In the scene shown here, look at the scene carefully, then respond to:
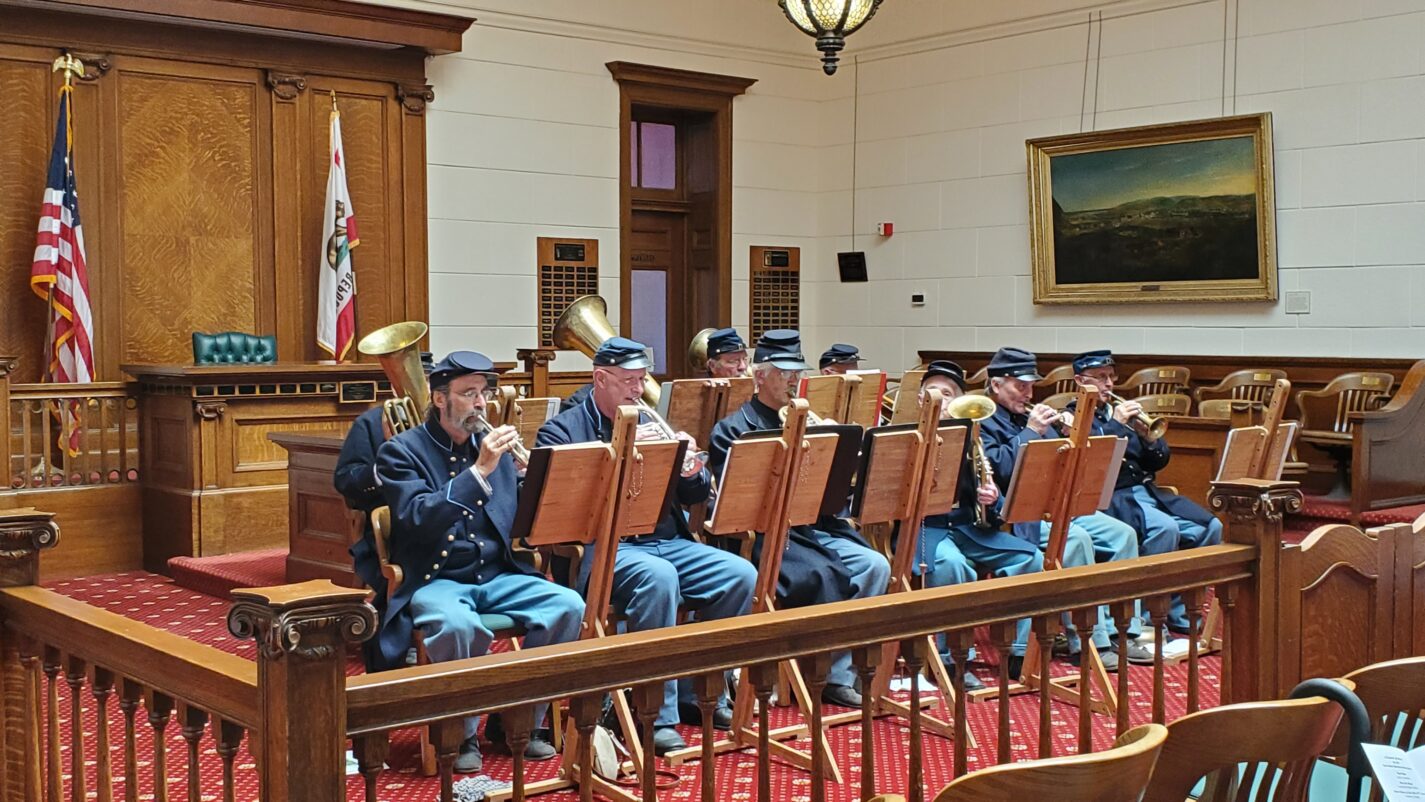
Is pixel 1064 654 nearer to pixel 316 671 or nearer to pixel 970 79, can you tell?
pixel 316 671

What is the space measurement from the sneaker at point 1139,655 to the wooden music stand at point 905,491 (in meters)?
1.01

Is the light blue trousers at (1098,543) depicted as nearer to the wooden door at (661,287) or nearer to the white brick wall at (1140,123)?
the white brick wall at (1140,123)

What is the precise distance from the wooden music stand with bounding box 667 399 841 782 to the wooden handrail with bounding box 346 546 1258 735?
124 centimetres

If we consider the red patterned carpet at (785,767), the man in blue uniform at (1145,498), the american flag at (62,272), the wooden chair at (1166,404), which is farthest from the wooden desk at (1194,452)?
the american flag at (62,272)

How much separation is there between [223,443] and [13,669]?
14.2 feet

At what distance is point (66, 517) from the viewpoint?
23.7ft

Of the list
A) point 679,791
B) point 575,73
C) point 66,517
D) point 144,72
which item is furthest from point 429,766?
point 575,73

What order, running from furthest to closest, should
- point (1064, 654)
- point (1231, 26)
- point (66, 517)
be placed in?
1. point (1231, 26)
2. point (66, 517)
3. point (1064, 654)

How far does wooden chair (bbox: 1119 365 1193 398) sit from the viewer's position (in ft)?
31.4

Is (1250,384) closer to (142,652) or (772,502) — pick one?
(772,502)

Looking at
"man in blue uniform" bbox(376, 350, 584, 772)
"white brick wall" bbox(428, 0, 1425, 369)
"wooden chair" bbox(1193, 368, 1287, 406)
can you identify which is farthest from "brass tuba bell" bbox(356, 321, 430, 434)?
"wooden chair" bbox(1193, 368, 1287, 406)

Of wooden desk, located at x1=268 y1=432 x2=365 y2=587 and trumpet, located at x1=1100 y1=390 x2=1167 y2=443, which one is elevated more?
trumpet, located at x1=1100 y1=390 x2=1167 y2=443

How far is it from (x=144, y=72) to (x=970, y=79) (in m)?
5.74

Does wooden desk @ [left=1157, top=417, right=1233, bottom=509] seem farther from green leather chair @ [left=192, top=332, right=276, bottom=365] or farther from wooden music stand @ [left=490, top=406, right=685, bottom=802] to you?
green leather chair @ [left=192, top=332, right=276, bottom=365]
